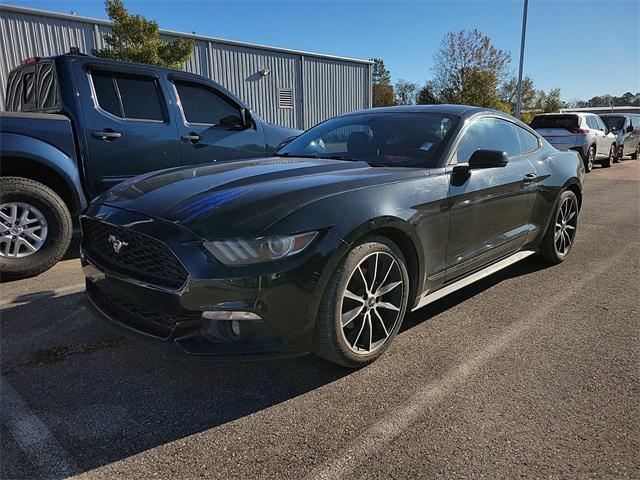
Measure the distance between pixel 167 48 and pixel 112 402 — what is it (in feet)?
36.2

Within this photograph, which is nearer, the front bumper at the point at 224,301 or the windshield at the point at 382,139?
the front bumper at the point at 224,301

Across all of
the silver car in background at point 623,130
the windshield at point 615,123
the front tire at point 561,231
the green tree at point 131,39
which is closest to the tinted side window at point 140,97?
the front tire at point 561,231

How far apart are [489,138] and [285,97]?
15269 mm

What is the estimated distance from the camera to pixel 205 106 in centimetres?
559

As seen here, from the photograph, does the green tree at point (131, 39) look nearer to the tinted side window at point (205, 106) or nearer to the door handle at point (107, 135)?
the tinted side window at point (205, 106)

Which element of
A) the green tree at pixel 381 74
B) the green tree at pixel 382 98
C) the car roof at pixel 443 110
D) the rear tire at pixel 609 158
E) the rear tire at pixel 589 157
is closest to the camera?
the car roof at pixel 443 110

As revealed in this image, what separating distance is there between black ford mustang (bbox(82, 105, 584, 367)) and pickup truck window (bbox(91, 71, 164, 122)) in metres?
2.05

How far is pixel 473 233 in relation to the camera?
347 centimetres

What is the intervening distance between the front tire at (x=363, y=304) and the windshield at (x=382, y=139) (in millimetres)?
880

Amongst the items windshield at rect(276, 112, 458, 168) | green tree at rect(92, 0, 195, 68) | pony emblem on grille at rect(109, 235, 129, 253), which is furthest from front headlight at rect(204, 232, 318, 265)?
green tree at rect(92, 0, 195, 68)

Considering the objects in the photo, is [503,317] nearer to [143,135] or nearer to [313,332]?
[313,332]

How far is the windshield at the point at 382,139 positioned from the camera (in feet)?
11.3

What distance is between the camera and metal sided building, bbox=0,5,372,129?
38.4 feet

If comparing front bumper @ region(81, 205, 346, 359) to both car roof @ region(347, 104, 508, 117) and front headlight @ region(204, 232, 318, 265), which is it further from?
car roof @ region(347, 104, 508, 117)
